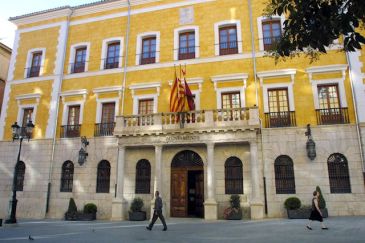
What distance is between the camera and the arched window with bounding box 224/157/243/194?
1590 centimetres

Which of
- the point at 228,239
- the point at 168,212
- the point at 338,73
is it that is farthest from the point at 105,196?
the point at 338,73

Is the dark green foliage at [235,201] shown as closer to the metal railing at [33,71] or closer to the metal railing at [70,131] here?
the metal railing at [70,131]

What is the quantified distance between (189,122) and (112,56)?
317 inches

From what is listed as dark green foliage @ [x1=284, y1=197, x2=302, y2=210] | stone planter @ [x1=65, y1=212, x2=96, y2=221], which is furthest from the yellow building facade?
stone planter @ [x1=65, y1=212, x2=96, y2=221]

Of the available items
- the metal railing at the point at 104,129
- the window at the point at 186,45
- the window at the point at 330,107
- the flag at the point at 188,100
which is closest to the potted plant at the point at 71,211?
the metal railing at the point at 104,129

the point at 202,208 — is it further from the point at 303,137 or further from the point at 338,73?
the point at 338,73

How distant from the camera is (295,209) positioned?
14406 millimetres

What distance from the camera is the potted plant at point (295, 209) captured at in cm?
1415

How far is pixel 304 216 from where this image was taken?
1412cm

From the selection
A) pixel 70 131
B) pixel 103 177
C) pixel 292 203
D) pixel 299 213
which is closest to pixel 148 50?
pixel 70 131

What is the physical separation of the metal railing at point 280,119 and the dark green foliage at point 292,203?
387 centimetres

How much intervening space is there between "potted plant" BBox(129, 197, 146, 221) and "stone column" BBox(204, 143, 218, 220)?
3.41 metres

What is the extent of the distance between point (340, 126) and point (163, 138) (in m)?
9.15

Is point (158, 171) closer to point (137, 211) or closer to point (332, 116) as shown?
point (137, 211)
